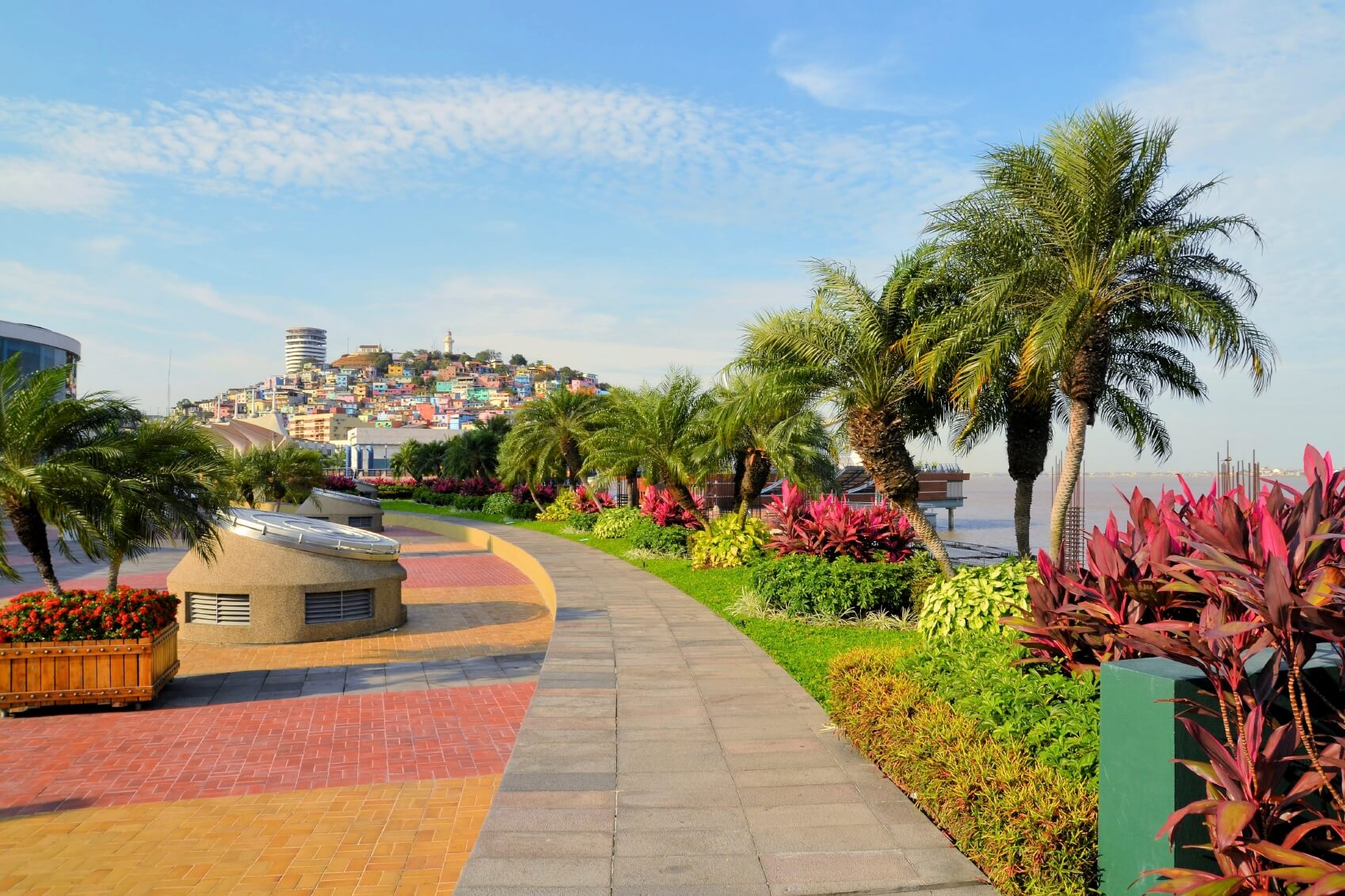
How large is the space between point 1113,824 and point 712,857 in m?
1.79

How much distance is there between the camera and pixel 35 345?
1983 inches

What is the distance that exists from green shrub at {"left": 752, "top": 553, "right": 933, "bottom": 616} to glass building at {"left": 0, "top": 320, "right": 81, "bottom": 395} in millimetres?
47635

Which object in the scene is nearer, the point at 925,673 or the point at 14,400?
the point at 925,673

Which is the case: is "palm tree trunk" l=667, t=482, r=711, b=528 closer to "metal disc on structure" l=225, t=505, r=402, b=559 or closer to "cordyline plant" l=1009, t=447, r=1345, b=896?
"metal disc on structure" l=225, t=505, r=402, b=559

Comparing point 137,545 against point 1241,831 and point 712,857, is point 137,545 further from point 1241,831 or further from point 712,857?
point 1241,831

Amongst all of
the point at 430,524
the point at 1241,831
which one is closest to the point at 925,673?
the point at 1241,831

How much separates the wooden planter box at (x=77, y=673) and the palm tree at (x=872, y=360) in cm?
863

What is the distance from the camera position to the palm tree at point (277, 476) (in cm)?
3005

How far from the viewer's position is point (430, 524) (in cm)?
3384

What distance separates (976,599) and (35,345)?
189 ft

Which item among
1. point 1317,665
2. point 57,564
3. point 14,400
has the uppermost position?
point 14,400

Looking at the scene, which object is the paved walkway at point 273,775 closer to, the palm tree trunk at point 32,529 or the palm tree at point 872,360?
the palm tree trunk at point 32,529

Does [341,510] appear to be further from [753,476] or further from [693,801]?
[693,801]

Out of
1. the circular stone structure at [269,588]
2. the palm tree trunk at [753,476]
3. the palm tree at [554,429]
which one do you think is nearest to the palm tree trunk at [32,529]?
the circular stone structure at [269,588]
